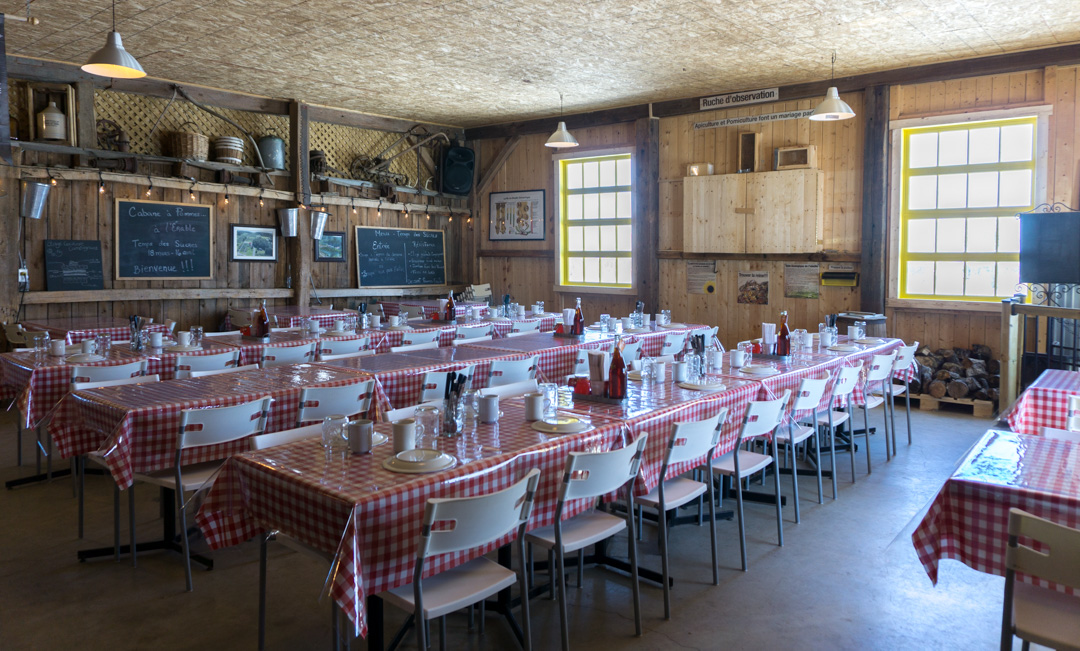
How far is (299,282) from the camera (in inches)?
378

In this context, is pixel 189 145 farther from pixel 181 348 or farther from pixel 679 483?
pixel 679 483

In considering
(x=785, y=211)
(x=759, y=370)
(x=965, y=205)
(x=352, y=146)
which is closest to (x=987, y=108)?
(x=965, y=205)

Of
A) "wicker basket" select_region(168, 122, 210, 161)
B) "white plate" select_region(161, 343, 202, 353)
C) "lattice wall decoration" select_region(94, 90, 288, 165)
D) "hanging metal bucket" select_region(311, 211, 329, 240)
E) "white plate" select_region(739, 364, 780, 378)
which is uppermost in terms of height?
"lattice wall decoration" select_region(94, 90, 288, 165)

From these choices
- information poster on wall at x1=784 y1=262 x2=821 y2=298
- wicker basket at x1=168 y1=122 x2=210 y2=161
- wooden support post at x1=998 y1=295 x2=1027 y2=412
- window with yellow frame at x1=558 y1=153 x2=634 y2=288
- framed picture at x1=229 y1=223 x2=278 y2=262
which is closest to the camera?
wooden support post at x1=998 y1=295 x2=1027 y2=412

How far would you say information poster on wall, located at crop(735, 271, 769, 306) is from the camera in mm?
8961

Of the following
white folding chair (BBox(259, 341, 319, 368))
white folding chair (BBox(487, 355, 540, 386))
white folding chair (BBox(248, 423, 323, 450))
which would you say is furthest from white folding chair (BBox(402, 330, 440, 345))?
white folding chair (BBox(248, 423, 323, 450))

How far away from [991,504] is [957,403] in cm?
583

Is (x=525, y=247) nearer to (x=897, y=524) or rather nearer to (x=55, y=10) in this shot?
(x=55, y=10)

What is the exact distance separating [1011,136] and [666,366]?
543 centimetres

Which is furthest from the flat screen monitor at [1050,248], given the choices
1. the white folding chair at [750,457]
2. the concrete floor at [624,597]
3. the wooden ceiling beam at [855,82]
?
the white folding chair at [750,457]

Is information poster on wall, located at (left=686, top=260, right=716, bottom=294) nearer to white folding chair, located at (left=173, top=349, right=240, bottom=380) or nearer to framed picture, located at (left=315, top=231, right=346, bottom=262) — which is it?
framed picture, located at (left=315, top=231, right=346, bottom=262)

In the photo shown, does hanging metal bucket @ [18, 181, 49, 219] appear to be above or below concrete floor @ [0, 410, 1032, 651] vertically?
above

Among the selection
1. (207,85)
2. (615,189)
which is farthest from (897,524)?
(207,85)

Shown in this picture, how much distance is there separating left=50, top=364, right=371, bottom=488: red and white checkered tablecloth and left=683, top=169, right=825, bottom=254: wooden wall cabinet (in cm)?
595
